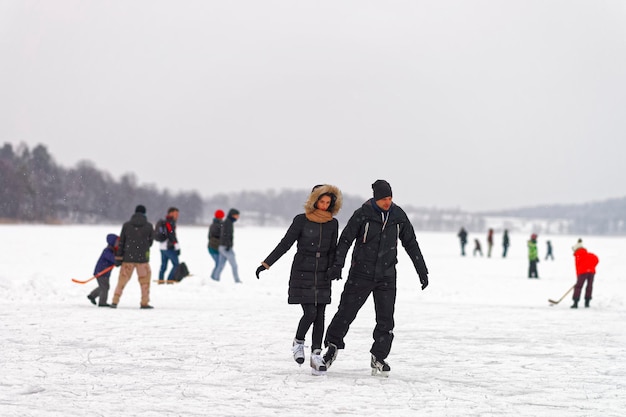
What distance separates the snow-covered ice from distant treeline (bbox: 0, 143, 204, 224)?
9689 cm

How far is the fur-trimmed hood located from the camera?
6.89 meters

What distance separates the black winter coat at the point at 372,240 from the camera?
6734mm

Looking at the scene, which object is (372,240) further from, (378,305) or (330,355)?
(330,355)

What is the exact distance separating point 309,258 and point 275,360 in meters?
1.41

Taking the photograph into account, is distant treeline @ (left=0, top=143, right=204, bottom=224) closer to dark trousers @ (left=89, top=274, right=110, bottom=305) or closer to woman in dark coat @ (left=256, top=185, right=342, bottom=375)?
dark trousers @ (left=89, top=274, right=110, bottom=305)

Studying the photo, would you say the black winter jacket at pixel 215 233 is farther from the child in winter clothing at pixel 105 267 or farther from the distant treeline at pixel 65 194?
the distant treeline at pixel 65 194

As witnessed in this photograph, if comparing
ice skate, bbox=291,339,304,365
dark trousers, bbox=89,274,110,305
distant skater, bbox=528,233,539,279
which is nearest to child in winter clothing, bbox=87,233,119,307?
dark trousers, bbox=89,274,110,305

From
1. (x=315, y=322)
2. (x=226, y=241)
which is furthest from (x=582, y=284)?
(x=315, y=322)

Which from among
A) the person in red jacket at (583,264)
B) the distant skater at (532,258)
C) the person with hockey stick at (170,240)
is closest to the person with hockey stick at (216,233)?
the person with hockey stick at (170,240)

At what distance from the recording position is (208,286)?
17.2m

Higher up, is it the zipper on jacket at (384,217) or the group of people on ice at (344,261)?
the zipper on jacket at (384,217)

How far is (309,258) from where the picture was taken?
22.8ft

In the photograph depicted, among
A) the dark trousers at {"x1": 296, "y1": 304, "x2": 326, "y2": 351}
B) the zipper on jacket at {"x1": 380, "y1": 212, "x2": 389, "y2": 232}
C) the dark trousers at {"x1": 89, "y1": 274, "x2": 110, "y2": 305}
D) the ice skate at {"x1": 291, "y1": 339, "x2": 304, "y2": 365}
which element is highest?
the zipper on jacket at {"x1": 380, "y1": 212, "x2": 389, "y2": 232}

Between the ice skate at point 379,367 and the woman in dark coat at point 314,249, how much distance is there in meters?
0.45
